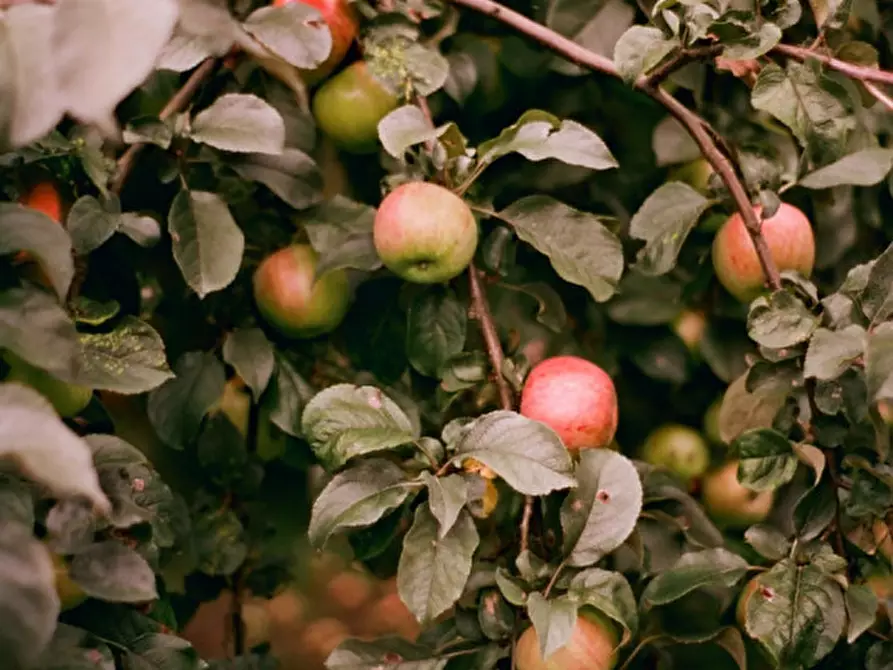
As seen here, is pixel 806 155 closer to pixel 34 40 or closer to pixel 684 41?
pixel 684 41

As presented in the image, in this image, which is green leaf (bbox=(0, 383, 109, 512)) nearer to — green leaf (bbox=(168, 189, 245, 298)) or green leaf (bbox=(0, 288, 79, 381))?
green leaf (bbox=(0, 288, 79, 381))

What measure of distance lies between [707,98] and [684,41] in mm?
295

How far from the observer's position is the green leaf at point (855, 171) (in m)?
0.82

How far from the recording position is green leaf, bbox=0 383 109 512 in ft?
1.37

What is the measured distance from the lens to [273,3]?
840mm

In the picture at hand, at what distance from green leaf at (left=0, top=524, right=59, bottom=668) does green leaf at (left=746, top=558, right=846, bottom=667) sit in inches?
18.7

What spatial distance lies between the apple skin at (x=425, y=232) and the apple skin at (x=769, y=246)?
245 millimetres

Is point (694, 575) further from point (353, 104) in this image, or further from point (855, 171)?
point (353, 104)

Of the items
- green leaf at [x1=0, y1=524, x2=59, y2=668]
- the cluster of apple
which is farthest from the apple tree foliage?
the cluster of apple

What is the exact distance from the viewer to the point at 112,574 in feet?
2.00

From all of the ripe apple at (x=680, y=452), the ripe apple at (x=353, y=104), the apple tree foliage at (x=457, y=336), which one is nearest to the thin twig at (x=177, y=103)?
the apple tree foliage at (x=457, y=336)

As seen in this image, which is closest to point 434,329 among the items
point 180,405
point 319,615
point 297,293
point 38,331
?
point 297,293

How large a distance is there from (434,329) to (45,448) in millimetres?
422

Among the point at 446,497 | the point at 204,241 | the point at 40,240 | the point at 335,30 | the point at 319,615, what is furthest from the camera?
the point at 319,615
